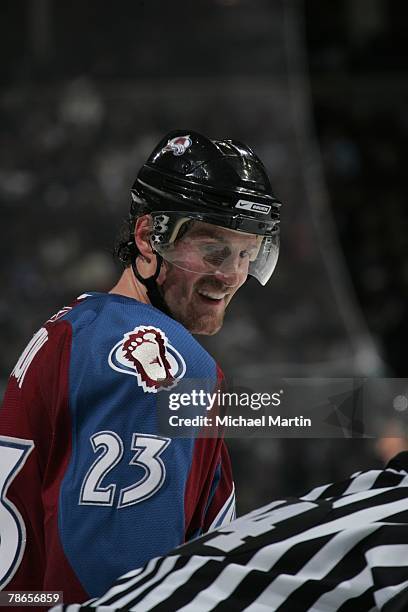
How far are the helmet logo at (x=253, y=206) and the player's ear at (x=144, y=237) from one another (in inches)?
6.3

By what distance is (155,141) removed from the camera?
567 centimetres

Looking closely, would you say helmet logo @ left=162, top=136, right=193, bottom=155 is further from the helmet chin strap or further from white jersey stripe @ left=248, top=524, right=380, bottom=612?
white jersey stripe @ left=248, top=524, right=380, bottom=612

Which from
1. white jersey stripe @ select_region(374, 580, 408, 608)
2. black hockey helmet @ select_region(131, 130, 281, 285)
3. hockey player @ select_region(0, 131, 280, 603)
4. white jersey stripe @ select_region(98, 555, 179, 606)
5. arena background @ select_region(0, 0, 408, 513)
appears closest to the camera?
white jersey stripe @ select_region(374, 580, 408, 608)

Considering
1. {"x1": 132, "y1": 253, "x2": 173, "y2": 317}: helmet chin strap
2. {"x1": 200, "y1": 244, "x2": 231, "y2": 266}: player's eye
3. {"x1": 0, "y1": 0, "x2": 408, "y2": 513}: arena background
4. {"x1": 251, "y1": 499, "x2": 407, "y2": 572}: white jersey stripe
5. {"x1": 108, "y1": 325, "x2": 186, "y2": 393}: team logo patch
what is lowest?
{"x1": 251, "y1": 499, "x2": 407, "y2": 572}: white jersey stripe

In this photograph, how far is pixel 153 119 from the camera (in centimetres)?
573

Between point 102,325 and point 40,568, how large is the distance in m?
0.40

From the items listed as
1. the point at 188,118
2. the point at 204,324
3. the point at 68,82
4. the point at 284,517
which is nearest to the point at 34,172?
the point at 68,82

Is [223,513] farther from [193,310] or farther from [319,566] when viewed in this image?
[319,566]

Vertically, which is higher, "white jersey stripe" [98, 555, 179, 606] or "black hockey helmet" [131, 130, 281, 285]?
"black hockey helmet" [131, 130, 281, 285]

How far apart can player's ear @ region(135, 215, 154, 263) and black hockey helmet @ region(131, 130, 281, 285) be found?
0.06ft

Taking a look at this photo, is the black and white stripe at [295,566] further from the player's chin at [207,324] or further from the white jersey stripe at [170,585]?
the player's chin at [207,324]

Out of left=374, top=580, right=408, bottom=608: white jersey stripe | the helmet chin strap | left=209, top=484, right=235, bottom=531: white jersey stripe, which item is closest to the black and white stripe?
left=374, top=580, right=408, bottom=608: white jersey stripe

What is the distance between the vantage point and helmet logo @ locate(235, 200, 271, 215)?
167 centimetres

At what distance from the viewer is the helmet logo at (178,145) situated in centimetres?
171
